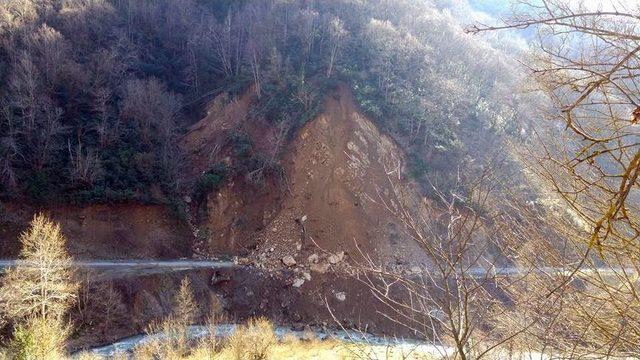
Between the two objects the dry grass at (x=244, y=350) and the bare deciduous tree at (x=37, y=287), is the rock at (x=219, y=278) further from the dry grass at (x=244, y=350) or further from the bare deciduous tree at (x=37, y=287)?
the bare deciduous tree at (x=37, y=287)

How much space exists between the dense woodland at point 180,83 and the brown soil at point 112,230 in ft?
3.04

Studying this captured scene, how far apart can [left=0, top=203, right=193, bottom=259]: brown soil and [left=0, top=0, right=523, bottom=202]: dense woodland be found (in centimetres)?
93

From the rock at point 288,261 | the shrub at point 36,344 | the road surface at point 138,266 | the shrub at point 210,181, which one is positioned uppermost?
the shrub at point 210,181

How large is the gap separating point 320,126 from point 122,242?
15985 millimetres

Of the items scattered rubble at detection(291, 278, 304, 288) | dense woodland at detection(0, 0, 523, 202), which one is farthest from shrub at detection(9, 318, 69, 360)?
dense woodland at detection(0, 0, 523, 202)

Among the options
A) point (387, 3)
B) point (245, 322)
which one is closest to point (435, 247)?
point (245, 322)

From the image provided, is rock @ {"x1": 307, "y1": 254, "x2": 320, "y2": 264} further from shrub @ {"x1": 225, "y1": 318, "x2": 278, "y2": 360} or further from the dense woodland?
shrub @ {"x1": 225, "y1": 318, "x2": 278, "y2": 360}

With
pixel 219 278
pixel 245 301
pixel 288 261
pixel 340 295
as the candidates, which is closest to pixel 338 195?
pixel 288 261

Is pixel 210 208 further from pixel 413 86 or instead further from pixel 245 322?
pixel 413 86

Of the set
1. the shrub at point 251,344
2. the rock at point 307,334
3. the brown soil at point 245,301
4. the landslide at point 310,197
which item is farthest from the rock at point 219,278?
the shrub at point 251,344

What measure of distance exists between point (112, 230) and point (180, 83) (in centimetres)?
1707

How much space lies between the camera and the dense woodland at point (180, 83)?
28438mm

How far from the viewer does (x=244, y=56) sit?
130ft

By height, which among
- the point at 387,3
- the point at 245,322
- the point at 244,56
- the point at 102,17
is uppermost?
the point at 387,3
